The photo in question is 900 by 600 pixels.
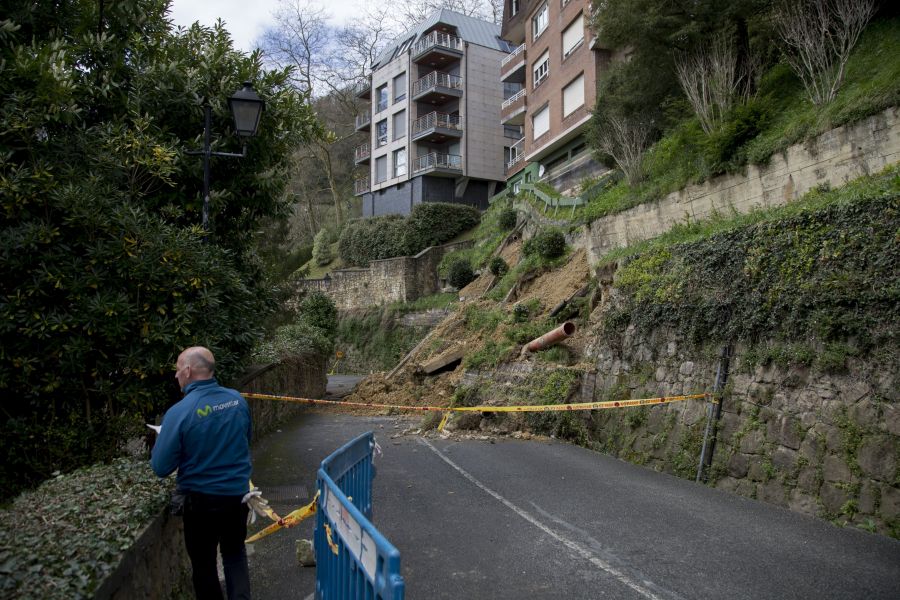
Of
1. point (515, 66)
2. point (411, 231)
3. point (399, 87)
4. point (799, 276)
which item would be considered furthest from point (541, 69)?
point (799, 276)

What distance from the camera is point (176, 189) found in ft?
27.9

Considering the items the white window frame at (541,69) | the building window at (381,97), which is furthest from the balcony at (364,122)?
the white window frame at (541,69)

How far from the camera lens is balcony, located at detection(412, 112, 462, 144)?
40188mm

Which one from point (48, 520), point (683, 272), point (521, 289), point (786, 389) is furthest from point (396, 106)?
point (48, 520)

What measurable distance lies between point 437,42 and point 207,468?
4083 centimetres

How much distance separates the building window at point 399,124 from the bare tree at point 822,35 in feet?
100

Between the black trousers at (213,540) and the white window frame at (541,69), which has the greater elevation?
the white window frame at (541,69)

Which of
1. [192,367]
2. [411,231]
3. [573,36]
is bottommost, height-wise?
[192,367]

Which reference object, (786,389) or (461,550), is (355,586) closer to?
(461,550)

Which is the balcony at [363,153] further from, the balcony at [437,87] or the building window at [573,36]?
the building window at [573,36]

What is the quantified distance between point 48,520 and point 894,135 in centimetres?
1179

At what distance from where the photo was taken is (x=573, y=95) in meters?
27.9

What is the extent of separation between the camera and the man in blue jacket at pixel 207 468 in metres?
4.17

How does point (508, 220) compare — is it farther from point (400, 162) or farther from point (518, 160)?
point (400, 162)
